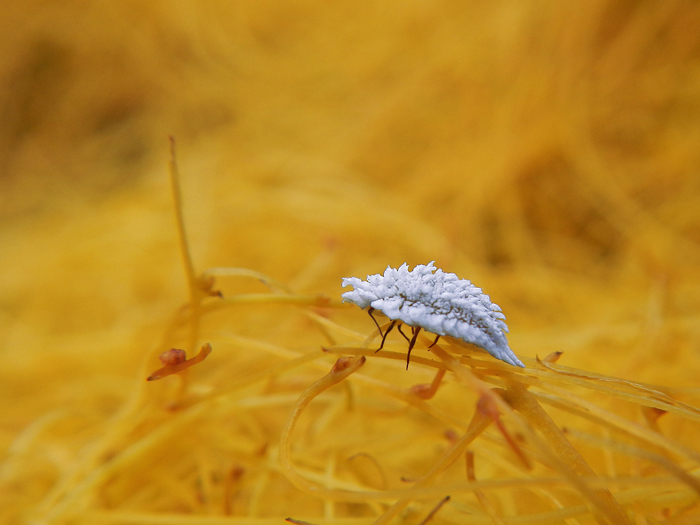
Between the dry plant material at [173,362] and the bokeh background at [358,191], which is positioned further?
the bokeh background at [358,191]

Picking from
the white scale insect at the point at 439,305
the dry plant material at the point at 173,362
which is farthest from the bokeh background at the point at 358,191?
the white scale insect at the point at 439,305

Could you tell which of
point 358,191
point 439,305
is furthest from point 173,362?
point 358,191

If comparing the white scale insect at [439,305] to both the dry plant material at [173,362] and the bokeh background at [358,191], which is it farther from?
the bokeh background at [358,191]

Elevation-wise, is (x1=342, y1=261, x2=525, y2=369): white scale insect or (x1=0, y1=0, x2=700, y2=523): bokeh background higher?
(x1=0, y1=0, x2=700, y2=523): bokeh background

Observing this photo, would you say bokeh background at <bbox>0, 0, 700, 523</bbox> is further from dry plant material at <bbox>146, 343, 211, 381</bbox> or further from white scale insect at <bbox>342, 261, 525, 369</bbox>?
white scale insect at <bbox>342, 261, 525, 369</bbox>

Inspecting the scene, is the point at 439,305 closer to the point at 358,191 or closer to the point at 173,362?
the point at 173,362

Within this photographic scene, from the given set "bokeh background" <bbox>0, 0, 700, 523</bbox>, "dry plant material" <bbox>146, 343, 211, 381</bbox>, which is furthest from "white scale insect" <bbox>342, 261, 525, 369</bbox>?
"bokeh background" <bbox>0, 0, 700, 523</bbox>

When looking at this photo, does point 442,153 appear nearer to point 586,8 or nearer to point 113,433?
point 586,8
